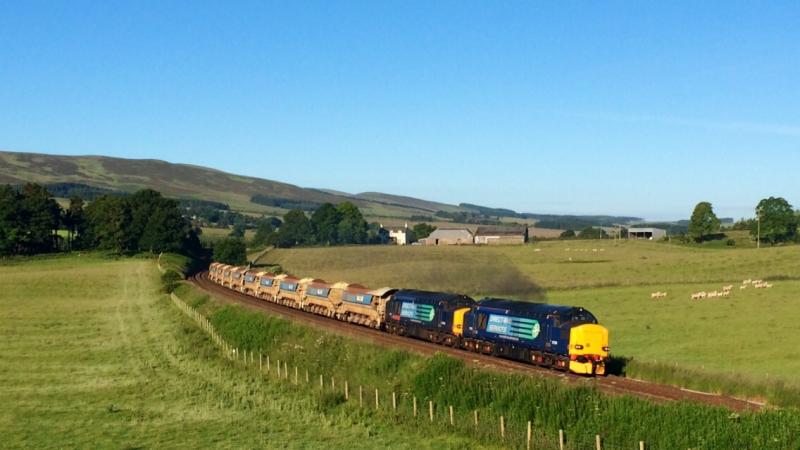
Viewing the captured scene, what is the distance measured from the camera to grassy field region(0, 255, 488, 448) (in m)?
33.7

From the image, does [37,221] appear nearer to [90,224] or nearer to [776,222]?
[90,224]

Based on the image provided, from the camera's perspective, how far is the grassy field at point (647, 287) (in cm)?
4550

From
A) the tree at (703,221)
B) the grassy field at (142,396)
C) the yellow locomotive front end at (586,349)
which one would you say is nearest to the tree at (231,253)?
the grassy field at (142,396)

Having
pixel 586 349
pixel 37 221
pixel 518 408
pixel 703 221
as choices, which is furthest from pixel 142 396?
pixel 703 221

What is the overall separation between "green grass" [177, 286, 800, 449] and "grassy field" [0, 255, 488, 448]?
2.26 meters

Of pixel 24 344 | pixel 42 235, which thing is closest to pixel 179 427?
pixel 24 344

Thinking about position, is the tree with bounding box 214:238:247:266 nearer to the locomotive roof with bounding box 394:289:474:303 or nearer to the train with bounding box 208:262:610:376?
the train with bounding box 208:262:610:376

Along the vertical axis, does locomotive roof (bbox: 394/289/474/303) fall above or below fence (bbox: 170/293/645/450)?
above

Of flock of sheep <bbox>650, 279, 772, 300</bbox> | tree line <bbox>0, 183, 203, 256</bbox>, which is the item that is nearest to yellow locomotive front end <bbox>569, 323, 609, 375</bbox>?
flock of sheep <bbox>650, 279, 772, 300</bbox>

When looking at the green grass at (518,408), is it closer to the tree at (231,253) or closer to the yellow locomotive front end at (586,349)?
the yellow locomotive front end at (586,349)

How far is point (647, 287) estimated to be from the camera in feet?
284

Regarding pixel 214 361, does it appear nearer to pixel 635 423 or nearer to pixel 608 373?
pixel 608 373

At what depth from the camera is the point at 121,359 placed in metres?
56.9

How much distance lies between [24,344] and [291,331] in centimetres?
2093
